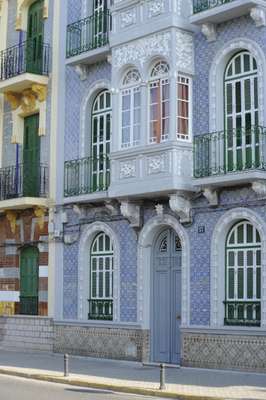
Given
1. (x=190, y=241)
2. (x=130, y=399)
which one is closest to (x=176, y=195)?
(x=190, y=241)

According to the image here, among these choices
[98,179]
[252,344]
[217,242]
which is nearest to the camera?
[252,344]

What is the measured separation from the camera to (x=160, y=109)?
20.1 meters

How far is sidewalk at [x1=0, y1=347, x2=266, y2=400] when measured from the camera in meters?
15.2

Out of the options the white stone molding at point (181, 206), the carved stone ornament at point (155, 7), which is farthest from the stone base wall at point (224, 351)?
the carved stone ornament at point (155, 7)

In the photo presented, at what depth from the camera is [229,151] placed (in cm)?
1878

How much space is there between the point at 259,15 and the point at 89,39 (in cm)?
627

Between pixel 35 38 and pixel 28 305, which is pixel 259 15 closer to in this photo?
pixel 35 38

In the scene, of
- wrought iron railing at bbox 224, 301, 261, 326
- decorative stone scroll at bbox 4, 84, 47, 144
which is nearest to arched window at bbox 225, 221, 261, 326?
wrought iron railing at bbox 224, 301, 261, 326

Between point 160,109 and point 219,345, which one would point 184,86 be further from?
point 219,345

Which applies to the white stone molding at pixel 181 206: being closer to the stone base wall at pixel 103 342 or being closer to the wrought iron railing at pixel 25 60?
the stone base wall at pixel 103 342

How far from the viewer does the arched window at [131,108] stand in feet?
68.0

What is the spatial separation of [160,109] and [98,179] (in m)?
3.16

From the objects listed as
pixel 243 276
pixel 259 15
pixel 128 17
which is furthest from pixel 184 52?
pixel 243 276

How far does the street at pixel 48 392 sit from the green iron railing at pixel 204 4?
9291mm
